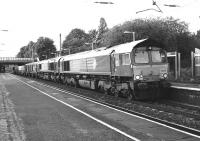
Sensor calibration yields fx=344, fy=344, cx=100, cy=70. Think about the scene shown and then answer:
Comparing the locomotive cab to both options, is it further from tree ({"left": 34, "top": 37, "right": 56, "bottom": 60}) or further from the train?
tree ({"left": 34, "top": 37, "right": 56, "bottom": 60})

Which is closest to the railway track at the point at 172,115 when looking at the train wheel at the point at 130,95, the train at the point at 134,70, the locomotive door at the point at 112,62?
the train wheel at the point at 130,95

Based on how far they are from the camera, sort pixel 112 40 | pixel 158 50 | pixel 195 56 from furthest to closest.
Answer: pixel 112 40, pixel 195 56, pixel 158 50

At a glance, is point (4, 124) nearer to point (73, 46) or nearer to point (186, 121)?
point (186, 121)

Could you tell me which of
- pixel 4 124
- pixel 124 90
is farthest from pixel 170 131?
pixel 124 90

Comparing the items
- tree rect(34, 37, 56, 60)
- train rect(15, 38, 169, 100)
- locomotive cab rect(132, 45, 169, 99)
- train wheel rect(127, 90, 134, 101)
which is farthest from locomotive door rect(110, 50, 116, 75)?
tree rect(34, 37, 56, 60)

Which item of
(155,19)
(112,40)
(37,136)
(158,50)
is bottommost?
(37,136)

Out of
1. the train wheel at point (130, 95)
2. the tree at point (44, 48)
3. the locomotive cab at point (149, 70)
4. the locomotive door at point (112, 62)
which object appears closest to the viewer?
the locomotive cab at point (149, 70)

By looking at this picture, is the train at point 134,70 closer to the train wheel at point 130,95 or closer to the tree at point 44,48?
the train wheel at point 130,95

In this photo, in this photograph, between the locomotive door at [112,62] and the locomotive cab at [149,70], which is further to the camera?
the locomotive door at [112,62]

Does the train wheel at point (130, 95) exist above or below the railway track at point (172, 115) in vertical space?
above

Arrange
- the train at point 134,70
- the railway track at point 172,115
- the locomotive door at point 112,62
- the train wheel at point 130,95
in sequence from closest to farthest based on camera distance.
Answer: the railway track at point 172,115 → the train at point 134,70 → the train wheel at point 130,95 → the locomotive door at point 112,62

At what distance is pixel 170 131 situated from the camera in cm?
1016

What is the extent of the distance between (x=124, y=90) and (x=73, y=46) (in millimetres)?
100793

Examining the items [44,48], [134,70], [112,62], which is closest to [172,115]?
[134,70]
